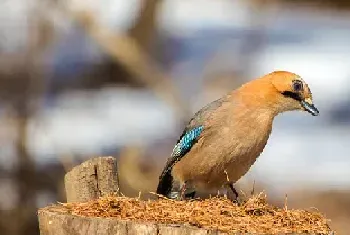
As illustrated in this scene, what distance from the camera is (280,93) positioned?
267 inches

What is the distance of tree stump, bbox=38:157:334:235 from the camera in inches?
200

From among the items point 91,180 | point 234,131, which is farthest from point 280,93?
point 91,180

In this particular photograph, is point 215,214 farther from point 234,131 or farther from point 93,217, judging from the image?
point 234,131

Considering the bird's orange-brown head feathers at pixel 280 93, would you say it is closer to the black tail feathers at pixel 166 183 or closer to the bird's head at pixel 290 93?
the bird's head at pixel 290 93

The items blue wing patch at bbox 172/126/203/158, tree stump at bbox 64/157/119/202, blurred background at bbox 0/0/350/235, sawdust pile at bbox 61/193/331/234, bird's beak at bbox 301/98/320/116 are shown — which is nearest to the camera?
sawdust pile at bbox 61/193/331/234

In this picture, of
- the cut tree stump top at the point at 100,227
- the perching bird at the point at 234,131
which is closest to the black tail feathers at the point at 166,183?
the perching bird at the point at 234,131

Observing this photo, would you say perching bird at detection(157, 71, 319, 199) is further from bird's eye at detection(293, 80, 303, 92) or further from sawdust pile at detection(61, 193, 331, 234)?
sawdust pile at detection(61, 193, 331, 234)

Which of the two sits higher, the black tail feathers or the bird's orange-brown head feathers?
the bird's orange-brown head feathers

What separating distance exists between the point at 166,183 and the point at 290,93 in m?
1.11

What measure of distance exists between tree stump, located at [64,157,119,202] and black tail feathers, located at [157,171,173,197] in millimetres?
1232

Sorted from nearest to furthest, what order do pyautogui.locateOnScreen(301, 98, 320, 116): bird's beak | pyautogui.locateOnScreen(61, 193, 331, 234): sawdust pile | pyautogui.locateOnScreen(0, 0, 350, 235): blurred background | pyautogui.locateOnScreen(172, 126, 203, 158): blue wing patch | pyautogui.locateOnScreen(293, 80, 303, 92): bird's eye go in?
1. pyautogui.locateOnScreen(61, 193, 331, 234): sawdust pile
2. pyautogui.locateOnScreen(293, 80, 303, 92): bird's eye
3. pyautogui.locateOnScreen(301, 98, 320, 116): bird's beak
4. pyautogui.locateOnScreen(172, 126, 203, 158): blue wing patch
5. pyautogui.locateOnScreen(0, 0, 350, 235): blurred background

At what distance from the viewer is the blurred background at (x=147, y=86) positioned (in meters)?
11.5

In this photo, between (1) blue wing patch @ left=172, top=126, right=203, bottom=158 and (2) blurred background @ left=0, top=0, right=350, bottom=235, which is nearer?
(1) blue wing patch @ left=172, top=126, right=203, bottom=158

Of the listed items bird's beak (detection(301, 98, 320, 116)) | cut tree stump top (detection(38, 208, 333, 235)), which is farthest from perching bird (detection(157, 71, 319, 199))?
cut tree stump top (detection(38, 208, 333, 235))
